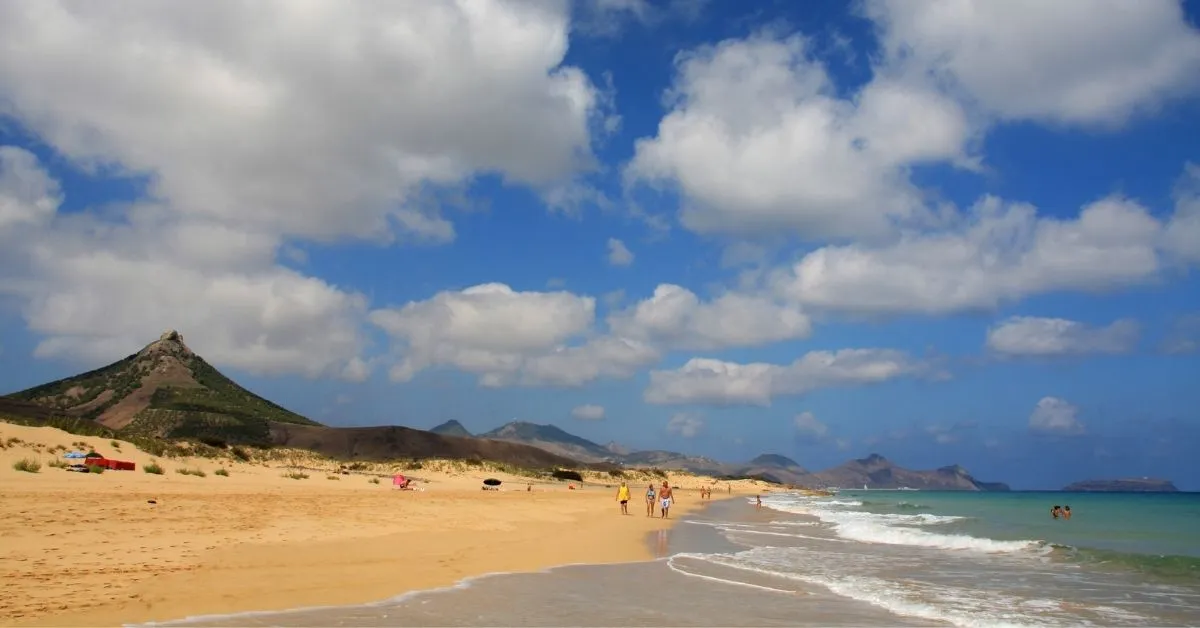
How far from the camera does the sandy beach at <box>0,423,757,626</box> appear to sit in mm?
9881

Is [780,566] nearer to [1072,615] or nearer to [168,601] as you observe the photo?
[1072,615]

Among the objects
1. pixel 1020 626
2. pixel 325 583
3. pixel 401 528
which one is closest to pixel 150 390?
pixel 401 528

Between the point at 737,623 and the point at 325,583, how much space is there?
6.73 metres

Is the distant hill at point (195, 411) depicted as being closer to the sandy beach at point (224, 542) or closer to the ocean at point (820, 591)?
the sandy beach at point (224, 542)

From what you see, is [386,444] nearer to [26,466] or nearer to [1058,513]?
[26,466]

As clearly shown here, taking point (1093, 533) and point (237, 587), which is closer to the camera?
point (237, 587)

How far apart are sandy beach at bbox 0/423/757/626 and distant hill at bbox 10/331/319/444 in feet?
Answer: 148

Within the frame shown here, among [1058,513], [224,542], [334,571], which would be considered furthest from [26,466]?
[1058,513]

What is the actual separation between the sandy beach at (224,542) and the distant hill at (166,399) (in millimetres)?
45051

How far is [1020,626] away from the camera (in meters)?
11.2

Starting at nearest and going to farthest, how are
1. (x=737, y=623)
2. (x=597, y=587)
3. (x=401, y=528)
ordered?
(x=737, y=623)
(x=597, y=587)
(x=401, y=528)

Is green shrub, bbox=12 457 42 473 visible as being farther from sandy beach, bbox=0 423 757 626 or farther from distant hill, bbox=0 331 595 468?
distant hill, bbox=0 331 595 468

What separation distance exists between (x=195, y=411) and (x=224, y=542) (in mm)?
71592

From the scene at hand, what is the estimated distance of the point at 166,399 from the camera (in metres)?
79.6
